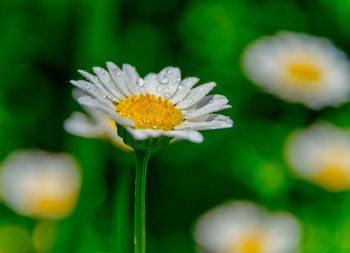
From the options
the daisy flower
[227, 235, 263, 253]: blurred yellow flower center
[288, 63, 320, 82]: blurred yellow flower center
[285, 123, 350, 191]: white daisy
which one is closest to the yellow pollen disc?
[285, 123, 350, 191]: white daisy

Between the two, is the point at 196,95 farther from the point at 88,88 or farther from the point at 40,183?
the point at 40,183

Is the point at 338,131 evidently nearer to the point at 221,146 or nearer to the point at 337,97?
the point at 337,97

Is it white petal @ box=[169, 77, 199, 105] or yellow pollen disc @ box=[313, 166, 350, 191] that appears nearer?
white petal @ box=[169, 77, 199, 105]

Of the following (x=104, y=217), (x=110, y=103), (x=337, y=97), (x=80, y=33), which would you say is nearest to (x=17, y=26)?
(x=80, y=33)

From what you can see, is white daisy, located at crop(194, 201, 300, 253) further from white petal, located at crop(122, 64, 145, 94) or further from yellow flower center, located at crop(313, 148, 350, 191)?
white petal, located at crop(122, 64, 145, 94)

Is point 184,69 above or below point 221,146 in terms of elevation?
above

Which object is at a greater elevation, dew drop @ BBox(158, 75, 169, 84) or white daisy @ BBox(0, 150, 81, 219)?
dew drop @ BBox(158, 75, 169, 84)

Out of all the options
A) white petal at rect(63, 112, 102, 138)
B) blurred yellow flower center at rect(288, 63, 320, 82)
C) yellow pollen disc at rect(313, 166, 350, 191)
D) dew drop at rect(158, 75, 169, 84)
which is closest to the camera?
dew drop at rect(158, 75, 169, 84)
